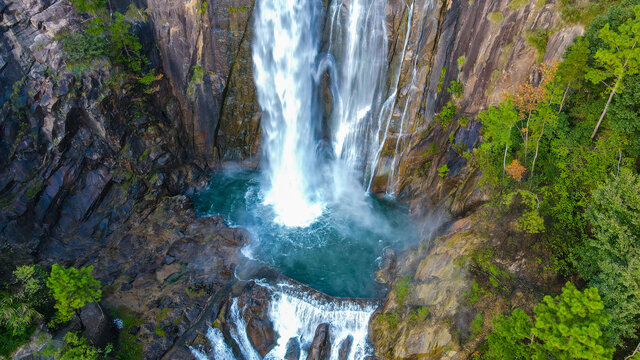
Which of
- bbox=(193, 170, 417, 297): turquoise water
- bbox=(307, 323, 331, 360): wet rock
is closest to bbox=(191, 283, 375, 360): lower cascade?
bbox=(307, 323, 331, 360): wet rock

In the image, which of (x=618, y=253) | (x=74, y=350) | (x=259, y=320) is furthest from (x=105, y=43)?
(x=618, y=253)

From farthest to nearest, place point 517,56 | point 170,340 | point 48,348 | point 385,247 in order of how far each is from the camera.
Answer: point 385,247 < point 517,56 < point 170,340 < point 48,348

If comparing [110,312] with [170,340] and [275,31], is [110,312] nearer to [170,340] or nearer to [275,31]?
[170,340]

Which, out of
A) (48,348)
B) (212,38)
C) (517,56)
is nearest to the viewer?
(48,348)

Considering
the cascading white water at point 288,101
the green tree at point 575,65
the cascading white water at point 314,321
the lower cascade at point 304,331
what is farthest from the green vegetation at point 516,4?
the cascading white water at point 314,321

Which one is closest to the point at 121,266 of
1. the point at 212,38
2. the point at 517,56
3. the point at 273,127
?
the point at 273,127

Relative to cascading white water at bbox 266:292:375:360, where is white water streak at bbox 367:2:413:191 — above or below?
above

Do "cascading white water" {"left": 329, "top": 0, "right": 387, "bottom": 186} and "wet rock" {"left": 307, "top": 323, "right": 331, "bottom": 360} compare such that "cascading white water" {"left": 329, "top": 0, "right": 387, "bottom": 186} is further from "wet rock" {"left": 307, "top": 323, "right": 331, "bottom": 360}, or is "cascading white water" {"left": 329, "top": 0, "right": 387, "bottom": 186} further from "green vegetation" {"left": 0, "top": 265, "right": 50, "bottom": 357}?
"green vegetation" {"left": 0, "top": 265, "right": 50, "bottom": 357}
